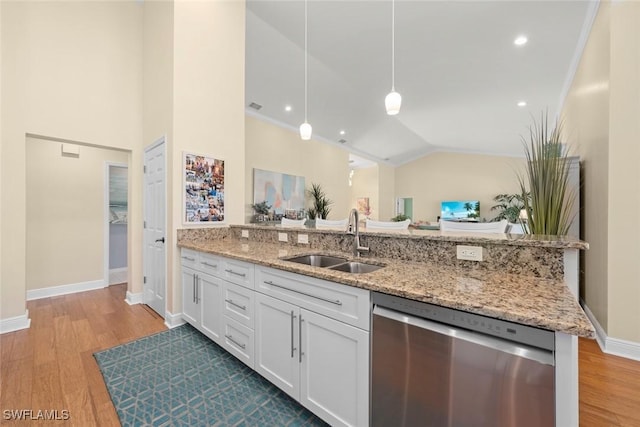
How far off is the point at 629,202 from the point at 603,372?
132 cm

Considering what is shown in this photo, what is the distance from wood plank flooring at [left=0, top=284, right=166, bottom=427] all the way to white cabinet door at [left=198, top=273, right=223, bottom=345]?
699 mm

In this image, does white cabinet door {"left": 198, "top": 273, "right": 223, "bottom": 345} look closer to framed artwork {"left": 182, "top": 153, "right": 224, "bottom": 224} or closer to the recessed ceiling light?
framed artwork {"left": 182, "top": 153, "right": 224, "bottom": 224}

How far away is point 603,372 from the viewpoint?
75.1 inches

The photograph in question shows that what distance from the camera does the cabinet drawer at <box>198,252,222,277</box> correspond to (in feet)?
6.93

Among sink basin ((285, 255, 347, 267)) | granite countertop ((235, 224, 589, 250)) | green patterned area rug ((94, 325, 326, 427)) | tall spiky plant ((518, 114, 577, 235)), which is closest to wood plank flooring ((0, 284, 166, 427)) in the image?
green patterned area rug ((94, 325, 326, 427))

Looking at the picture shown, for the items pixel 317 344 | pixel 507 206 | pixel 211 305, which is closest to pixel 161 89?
pixel 211 305

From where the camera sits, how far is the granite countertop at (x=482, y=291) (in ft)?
2.63

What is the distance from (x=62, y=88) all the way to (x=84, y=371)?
9.50ft

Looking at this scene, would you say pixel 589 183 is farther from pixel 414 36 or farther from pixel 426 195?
pixel 426 195

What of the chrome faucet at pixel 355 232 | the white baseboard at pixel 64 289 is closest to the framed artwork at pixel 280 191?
the white baseboard at pixel 64 289

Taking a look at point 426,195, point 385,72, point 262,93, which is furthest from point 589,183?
point 426,195

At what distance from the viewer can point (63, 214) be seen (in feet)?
11.9

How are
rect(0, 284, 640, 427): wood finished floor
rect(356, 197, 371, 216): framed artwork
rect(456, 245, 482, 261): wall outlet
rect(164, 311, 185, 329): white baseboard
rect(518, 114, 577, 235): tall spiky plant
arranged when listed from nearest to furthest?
rect(456, 245, 482, 261): wall outlet → rect(0, 284, 640, 427): wood finished floor → rect(518, 114, 577, 235): tall spiky plant → rect(164, 311, 185, 329): white baseboard → rect(356, 197, 371, 216): framed artwork

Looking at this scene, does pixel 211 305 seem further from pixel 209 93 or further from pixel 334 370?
pixel 209 93
